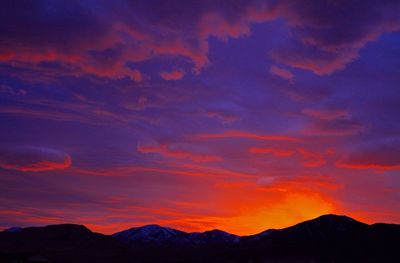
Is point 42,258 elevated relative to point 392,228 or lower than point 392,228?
lower

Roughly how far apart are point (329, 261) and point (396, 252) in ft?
46.6

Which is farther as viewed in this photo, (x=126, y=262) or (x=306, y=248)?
(x=126, y=262)

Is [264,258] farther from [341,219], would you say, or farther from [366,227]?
[341,219]

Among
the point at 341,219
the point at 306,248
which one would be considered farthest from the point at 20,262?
the point at 341,219

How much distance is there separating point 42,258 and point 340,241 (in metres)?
72.8

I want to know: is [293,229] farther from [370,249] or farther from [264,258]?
[370,249]

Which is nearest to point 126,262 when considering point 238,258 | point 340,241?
point 238,258

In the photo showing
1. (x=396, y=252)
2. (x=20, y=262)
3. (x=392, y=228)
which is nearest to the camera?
(x=20, y=262)

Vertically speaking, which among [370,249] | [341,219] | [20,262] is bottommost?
[20,262]

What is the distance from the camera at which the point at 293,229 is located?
150750mm

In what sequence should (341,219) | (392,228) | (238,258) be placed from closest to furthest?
(392,228) → (238,258) → (341,219)

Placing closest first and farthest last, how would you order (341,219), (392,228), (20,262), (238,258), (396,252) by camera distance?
(20,262) → (396,252) → (392,228) → (238,258) → (341,219)

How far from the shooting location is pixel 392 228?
116188 mm

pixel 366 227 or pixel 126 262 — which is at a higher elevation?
pixel 366 227
